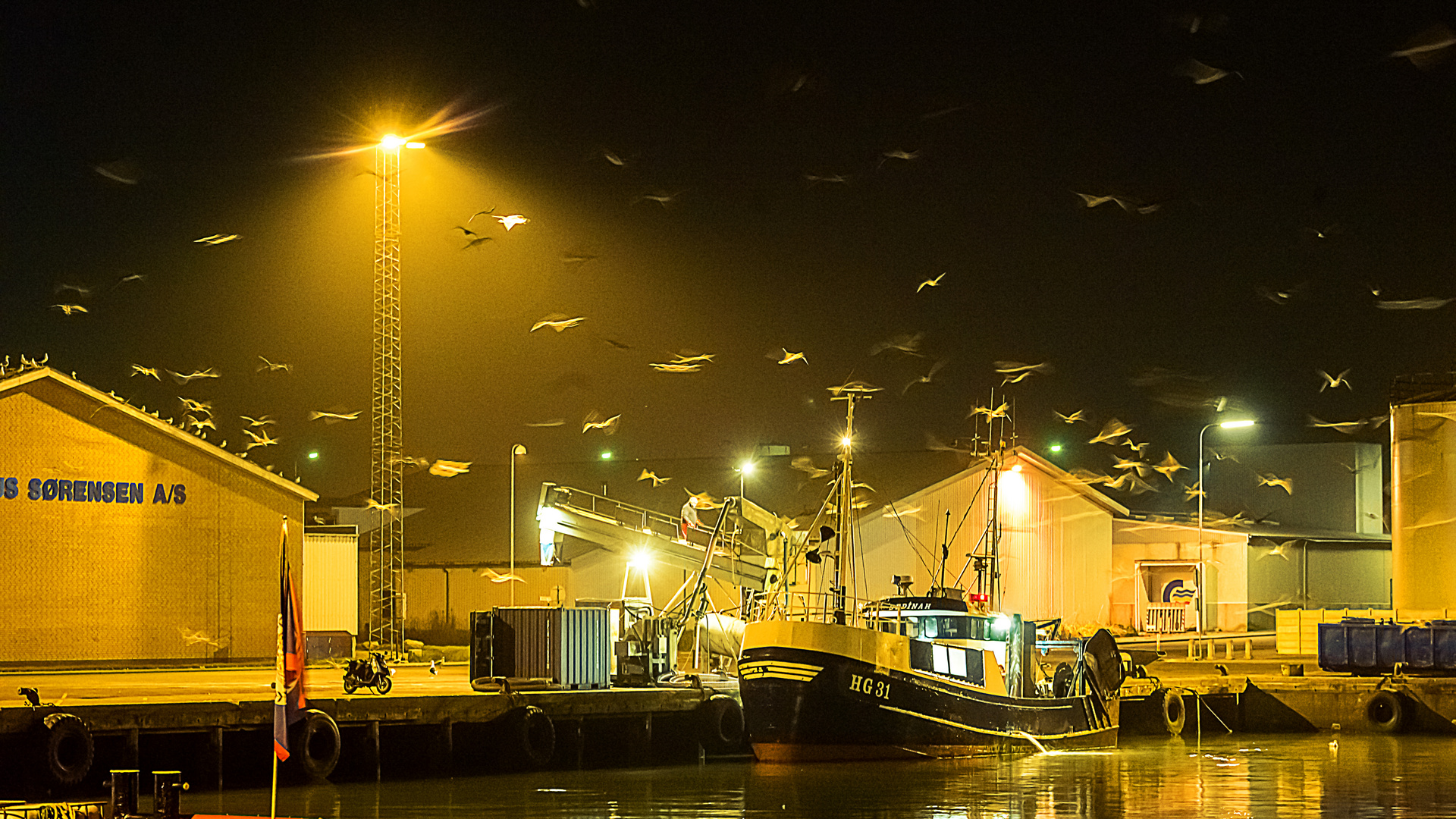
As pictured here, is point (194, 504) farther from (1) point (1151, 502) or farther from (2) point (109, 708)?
(1) point (1151, 502)

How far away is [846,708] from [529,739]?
605cm

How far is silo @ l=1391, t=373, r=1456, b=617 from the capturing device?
5253 centimetres

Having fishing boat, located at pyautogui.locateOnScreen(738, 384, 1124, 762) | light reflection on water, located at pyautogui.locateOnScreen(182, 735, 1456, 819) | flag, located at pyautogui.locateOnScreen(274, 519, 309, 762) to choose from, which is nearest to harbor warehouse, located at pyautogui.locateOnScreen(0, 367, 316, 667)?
fishing boat, located at pyautogui.locateOnScreen(738, 384, 1124, 762)

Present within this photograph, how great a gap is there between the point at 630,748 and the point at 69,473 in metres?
20.3

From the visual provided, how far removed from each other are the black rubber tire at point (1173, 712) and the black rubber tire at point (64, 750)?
87.0 feet

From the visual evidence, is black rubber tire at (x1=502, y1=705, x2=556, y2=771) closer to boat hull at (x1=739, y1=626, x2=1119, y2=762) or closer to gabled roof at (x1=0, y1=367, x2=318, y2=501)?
boat hull at (x1=739, y1=626, x2=1119, y2=762)

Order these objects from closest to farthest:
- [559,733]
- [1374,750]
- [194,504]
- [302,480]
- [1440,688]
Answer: [559,733], [1374,750], [1440,688], [194,504], [302,480]

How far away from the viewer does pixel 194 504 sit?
157ft

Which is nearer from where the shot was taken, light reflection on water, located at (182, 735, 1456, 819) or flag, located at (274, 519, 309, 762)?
flag, located at (274, 519, 309, 762)

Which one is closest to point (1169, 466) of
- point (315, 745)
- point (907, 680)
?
point (907, 680)

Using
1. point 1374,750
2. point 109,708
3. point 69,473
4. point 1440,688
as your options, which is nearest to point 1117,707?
point 1374,750

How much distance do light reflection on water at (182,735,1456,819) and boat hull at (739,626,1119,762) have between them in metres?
0.42

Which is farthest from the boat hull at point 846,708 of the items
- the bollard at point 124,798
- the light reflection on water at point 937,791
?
the bollard at point 124,798

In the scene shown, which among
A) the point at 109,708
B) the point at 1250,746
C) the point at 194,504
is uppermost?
the point at 194,504
